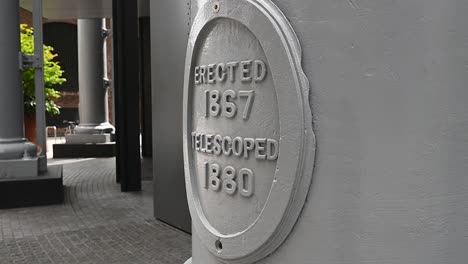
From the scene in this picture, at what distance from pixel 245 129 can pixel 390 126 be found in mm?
649

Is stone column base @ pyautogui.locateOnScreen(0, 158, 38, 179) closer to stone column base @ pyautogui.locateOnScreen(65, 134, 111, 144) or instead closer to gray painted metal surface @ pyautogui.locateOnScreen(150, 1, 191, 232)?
gray painted metal surface @ pyautogui.locateOnScreen(150, 1, 191, 232)

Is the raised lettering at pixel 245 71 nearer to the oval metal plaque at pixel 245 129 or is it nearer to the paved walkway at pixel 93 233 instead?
the oval metal plaque at pixel 245 129

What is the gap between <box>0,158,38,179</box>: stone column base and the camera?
25.4ft

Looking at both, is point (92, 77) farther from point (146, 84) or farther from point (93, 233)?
point (93, 233)

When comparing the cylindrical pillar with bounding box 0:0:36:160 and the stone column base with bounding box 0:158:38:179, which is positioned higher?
the cylindrical pillar with bounding box 0:0:36:160

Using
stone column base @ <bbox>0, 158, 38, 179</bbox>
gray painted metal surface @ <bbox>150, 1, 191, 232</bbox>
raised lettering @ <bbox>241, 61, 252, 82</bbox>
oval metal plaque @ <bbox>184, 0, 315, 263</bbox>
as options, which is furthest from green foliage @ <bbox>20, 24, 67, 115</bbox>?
raised lettering @ <bbox>241, 61, 252, 82</bbox>

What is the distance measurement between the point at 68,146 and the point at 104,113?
6.53 ft

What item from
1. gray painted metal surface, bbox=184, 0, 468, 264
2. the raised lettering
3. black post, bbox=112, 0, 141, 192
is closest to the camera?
gray painted metal surface, bbox=184, 0, 468, 264

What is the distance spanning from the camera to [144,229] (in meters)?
6.23

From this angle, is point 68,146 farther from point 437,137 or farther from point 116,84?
point 437,137

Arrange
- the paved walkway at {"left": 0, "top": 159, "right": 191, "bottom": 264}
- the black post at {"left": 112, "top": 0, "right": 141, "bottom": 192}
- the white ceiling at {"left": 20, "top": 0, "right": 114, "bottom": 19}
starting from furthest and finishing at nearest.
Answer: the white ceiling at {"left": 20, "top": 0, "right": 114, "bottom": 19} → the black post at {"left": 112, "top": 0, "right": 141, "bottom": 192} → the paved walkway at {"left": 0, "top": 159, "right": 191, "bottom": 264}

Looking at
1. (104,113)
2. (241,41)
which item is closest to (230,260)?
(241,41)

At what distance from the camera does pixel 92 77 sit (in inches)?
646

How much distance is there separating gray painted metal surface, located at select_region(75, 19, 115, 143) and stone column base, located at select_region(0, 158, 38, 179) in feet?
26.4
